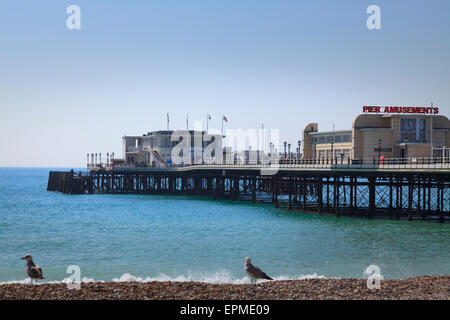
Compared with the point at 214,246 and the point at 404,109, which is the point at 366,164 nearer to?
the point at 404,109

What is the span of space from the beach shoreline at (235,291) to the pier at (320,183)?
72.1 ft

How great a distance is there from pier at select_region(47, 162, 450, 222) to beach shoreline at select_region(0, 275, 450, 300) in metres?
→ 22.0

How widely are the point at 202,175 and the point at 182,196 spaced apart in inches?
179

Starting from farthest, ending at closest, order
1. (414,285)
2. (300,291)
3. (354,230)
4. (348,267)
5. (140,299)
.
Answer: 1. (354,230)
2. (348,267)
3. (414,285)
4. (300,291)
5. (140,299)

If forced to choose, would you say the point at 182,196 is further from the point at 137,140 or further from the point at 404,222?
the point at 404,222

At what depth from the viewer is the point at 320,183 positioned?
50.6m

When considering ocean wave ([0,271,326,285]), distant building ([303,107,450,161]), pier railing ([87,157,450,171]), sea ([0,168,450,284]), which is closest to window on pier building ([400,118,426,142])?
distant building ([303,107,450,161])

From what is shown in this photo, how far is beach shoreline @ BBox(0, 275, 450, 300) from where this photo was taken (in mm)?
15516

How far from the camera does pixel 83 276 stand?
23.4 m

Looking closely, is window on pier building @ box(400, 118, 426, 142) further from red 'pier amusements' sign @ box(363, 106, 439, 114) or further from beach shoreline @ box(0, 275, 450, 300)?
beach shoreline @ box(0, 275, 450, 300)

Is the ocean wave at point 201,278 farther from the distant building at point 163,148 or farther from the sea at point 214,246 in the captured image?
the distant building at point 163,148

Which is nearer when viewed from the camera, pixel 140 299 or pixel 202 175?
pixel 140 299

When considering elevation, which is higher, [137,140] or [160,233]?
[137,140]
